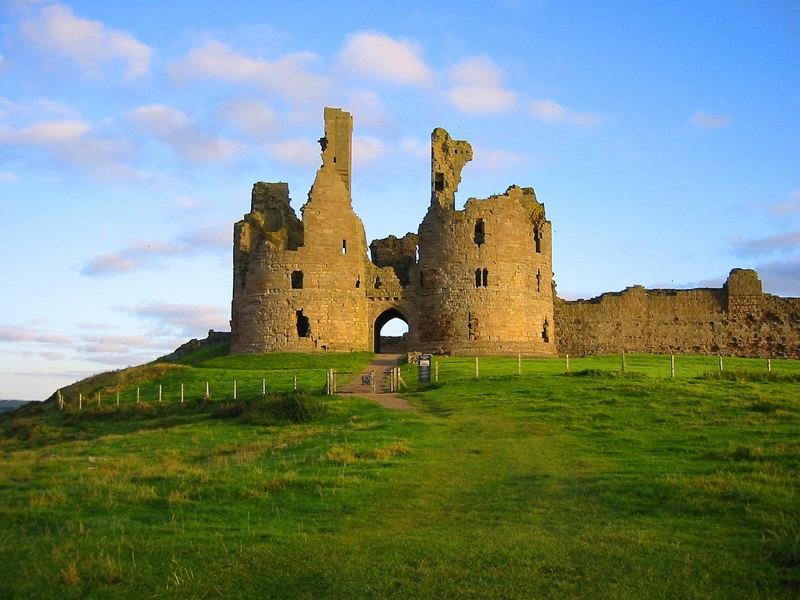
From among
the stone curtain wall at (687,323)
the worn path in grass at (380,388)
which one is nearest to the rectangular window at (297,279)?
the worn path in grass at (380,388)

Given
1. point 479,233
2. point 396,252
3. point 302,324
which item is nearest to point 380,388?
point 302,324

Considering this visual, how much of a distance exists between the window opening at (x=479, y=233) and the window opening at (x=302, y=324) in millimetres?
10709

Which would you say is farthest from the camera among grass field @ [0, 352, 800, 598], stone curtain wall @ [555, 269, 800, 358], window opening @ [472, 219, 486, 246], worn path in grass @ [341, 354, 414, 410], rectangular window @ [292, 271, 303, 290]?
stone curtain wall @ [555, 269, 800, 358]

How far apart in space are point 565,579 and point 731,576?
6.49 feet

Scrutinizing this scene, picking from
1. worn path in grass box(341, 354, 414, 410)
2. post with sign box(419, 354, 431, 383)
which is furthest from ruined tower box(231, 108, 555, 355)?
post with sign box(419, 354, 431, 383)

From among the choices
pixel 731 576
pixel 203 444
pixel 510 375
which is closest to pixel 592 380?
pixel 510 375

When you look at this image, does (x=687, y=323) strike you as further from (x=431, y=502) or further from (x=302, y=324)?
(x=431, y=502)

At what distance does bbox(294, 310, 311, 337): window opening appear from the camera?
159ft

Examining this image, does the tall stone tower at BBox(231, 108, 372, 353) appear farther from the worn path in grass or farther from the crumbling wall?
the crumbling wall

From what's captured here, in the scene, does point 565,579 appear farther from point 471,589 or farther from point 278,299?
point 278,299

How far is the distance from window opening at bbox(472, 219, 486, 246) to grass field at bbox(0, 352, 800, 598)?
849 inches

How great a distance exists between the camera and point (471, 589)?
10.1m

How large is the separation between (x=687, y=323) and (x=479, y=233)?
15.0 m

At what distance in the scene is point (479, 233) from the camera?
49438mm
